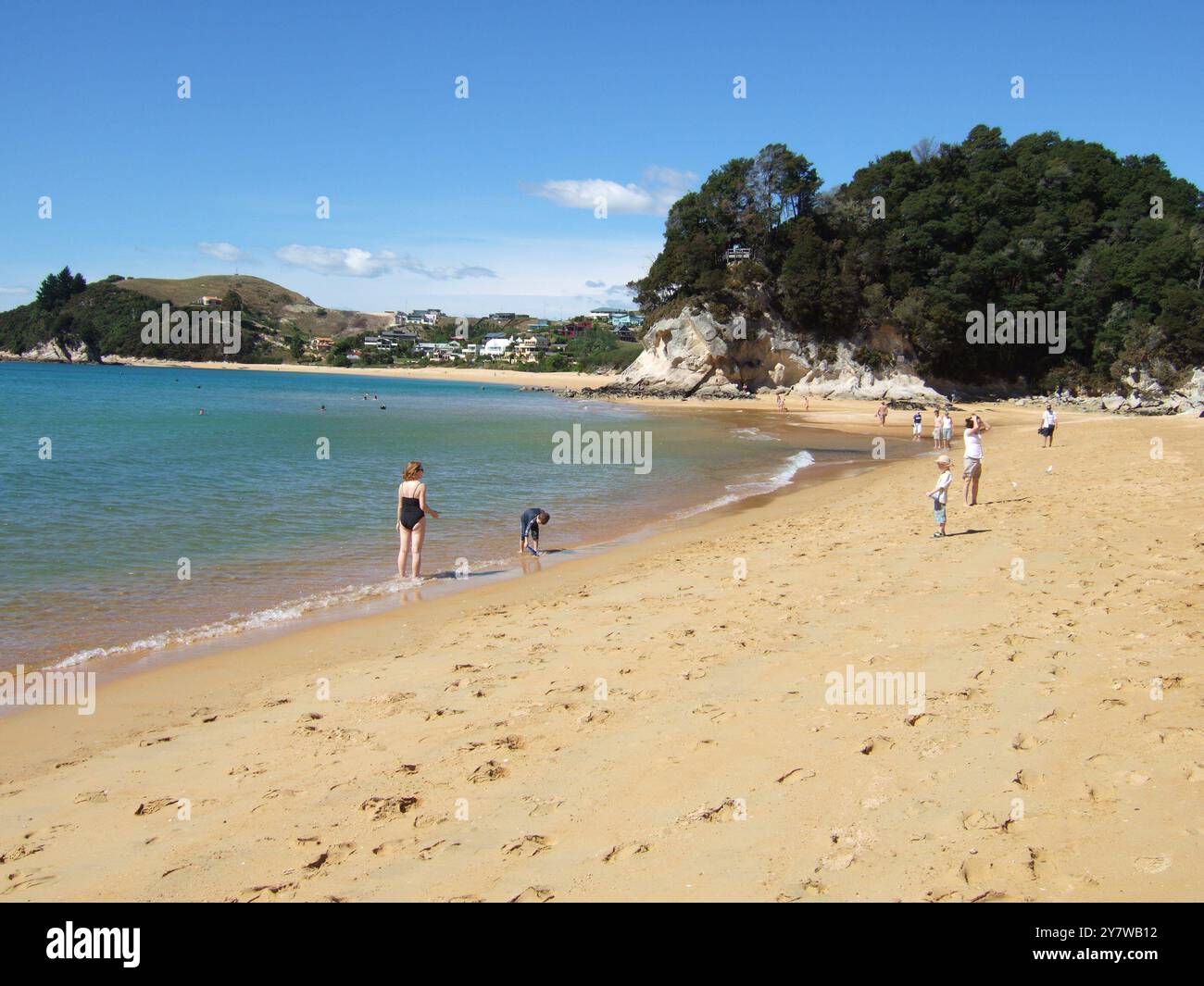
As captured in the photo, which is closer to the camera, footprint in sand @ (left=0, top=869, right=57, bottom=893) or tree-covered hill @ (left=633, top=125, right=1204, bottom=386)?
footprint in sand @ (left=0, top=869, right=57, bottom=893)

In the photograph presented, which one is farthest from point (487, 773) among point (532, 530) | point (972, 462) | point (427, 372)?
point (427, 372)

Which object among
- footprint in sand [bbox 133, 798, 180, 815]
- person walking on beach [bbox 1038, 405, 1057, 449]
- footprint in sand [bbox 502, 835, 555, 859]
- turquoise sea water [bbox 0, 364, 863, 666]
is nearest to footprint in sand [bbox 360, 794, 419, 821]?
footprint in sand [bbox 502, 835, 555, 859]

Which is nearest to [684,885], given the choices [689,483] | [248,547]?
[248,547]

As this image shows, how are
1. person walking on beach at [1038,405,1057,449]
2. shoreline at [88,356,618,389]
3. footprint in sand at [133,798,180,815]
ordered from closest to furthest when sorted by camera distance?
footprint in sand at [133,798,180,815]
person walking on beach at [1038,405,1057,449]
shoreline at [88,356,618,389]

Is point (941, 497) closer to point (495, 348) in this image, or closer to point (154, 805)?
point (154, 805)

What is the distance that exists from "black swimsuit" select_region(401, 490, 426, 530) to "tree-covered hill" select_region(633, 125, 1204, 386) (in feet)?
197

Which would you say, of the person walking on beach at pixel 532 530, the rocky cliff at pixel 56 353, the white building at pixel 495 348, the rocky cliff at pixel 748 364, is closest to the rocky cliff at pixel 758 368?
the rocky cliff at pixel 748 364

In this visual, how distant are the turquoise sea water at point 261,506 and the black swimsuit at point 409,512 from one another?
0.93 meters

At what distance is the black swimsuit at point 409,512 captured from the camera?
12.0 m

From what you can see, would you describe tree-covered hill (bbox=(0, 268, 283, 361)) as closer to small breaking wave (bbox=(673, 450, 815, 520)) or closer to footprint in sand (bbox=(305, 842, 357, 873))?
small breaking wave (bbox=(673, 450, 815, 520))

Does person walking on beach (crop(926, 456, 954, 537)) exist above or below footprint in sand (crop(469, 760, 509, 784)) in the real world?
above

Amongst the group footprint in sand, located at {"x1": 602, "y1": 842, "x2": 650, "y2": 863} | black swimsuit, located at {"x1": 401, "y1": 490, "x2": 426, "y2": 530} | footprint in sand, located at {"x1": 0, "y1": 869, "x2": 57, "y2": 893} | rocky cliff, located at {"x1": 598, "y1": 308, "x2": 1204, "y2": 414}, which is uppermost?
rocky cliff, located at {"x1": 598, "y1": 308, "x2": 1204, "y2": 414}

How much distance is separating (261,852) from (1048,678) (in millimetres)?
5376

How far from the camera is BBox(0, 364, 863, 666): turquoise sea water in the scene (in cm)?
1038
